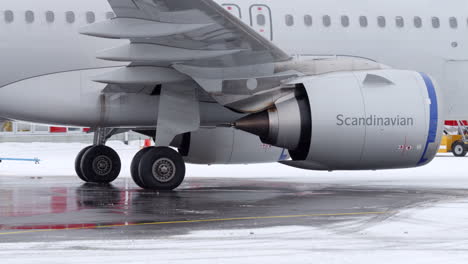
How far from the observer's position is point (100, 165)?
16328mm

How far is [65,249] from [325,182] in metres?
10.2

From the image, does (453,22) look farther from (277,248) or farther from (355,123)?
(277,248)

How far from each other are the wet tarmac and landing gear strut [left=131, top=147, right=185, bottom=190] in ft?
0.65

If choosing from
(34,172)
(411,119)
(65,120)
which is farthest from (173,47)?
(34,172)

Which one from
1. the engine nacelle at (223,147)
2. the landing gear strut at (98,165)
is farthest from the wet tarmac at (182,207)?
the engine nacelle at (223,147)

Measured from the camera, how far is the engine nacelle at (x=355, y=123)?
12539mm

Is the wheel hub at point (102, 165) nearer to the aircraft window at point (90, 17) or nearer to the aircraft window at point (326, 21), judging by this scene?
the aircraft window at point (90, 17)

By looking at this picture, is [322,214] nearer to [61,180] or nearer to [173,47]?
[173,47]

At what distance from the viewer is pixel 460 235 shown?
320 inches

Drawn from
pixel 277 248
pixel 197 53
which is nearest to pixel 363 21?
pixel 197 53

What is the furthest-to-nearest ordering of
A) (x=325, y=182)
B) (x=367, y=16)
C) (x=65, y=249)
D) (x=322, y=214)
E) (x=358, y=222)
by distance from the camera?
(x=325, y=182) < (x=367, y=16) < (x=322, y=214) < (x=358, y=222) < (x=65, y=249)

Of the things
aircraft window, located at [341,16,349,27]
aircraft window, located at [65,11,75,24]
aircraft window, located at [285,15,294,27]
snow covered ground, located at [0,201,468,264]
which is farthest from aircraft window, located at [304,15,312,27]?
snow covered ground, located at [0,201,468,264]

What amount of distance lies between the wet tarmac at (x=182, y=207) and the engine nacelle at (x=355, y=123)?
67 centimetres

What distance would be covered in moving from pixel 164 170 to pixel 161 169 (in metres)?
0.06
